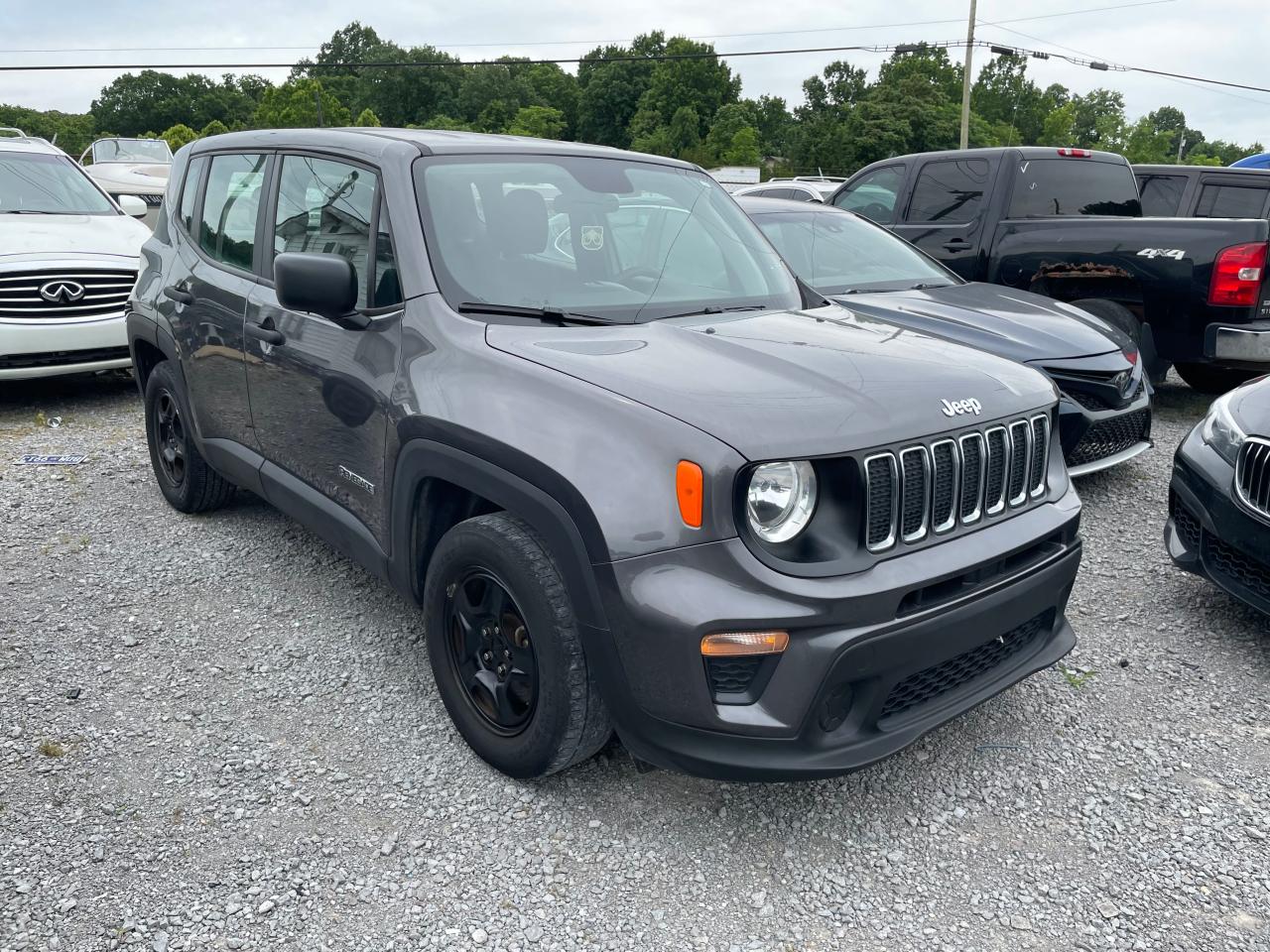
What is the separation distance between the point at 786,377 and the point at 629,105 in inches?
3752

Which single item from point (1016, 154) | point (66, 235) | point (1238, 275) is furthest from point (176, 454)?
point (1238, 275)

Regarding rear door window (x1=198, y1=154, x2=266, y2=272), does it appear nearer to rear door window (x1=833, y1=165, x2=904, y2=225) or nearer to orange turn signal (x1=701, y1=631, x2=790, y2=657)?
orange turn signal (x1=701, y1=631, x2=790, y2=657)

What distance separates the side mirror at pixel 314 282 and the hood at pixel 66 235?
16.3 ft

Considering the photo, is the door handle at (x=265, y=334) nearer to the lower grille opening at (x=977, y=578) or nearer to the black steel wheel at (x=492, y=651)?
the black steel wheel at (x=492, y=651)

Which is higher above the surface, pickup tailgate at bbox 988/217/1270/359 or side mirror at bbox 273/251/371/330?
side mirror at bbox 273/251/371/330

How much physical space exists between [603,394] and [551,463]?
21cm

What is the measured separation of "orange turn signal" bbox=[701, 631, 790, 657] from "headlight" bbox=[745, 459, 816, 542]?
0.23 meters

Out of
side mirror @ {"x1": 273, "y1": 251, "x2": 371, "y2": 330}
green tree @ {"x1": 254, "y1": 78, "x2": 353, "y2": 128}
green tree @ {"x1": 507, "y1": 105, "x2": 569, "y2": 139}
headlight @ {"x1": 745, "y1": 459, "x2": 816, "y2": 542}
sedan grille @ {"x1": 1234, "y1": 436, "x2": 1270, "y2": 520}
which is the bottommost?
sedan grille @ {"x1": 1234, "y1": 436, "x2": 1270, "y2": 520}

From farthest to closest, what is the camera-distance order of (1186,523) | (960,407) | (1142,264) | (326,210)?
(1142,264) < (1186,523) < (326,210) < (960,407)

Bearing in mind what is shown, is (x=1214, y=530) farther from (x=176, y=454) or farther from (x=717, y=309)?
(x=176, y=454)

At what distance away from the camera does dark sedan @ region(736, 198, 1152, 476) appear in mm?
5207

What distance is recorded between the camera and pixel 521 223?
3.26m

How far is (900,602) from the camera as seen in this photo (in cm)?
245

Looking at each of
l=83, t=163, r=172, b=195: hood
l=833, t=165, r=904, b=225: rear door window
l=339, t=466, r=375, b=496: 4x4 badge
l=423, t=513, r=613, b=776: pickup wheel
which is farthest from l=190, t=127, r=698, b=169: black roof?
l=83, t=163, r=172, b=195: hood
